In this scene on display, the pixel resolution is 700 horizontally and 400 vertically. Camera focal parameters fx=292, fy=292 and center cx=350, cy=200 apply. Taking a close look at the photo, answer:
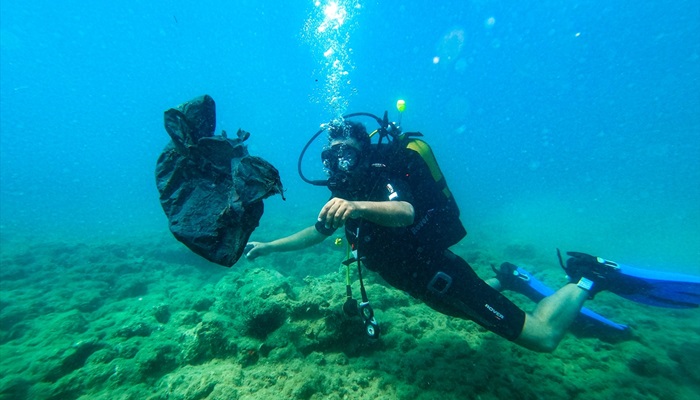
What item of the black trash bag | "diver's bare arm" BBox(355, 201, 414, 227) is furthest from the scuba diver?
the black trash bag

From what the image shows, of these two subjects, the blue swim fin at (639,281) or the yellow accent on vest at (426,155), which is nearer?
the yellow accent on vest at (426,155)

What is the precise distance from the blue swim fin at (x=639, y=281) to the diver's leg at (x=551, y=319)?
38 centimetres

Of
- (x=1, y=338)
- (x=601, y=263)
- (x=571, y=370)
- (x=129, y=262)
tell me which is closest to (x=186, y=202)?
(x=571, y=370)

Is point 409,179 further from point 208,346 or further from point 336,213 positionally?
point 208,346

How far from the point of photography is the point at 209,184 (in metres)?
2.14

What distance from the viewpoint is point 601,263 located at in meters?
4.27

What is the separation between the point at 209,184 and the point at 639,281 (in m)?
5.67

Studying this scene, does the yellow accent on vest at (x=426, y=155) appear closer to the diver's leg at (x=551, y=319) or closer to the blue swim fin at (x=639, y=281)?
the diver's leg at (x=551, y=319)

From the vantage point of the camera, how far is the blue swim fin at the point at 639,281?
4.15 metres

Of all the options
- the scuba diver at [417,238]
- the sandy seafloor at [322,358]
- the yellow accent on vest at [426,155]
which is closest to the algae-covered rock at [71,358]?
the sandy seafloor at [322,358]

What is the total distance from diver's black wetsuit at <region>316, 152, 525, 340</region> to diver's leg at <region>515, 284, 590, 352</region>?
176 millimetres

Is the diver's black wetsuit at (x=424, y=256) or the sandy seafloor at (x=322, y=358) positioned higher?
the diver's black wetsuit at (x=424, y=256)

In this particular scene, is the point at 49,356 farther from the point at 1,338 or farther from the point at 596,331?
the point at 596,331

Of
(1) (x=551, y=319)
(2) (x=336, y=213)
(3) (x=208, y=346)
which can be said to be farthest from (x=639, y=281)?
(3) (x=208, y=346)
